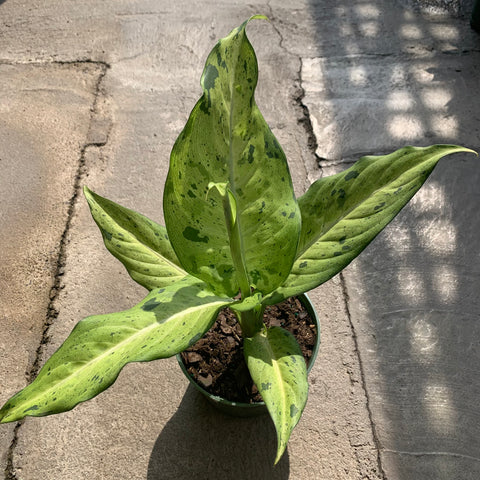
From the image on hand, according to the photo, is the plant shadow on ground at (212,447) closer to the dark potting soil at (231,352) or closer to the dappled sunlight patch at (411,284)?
the dark potting soil at (231,352)

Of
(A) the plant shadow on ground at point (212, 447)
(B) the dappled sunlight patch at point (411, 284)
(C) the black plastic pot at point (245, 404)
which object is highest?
(B) the dappled sunlight patch at point (411, 284)

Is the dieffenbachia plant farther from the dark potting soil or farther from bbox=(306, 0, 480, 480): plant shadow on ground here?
bbox=(306, 0, 480, 480): plant shadow on ground

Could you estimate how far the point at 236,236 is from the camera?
948mm

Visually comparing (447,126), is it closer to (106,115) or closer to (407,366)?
(407,366)

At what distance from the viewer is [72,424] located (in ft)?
5.22

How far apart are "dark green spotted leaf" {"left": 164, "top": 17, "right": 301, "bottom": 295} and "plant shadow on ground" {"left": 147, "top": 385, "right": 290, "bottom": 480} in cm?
69

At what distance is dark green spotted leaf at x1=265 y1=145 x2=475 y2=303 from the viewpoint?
3.22ft

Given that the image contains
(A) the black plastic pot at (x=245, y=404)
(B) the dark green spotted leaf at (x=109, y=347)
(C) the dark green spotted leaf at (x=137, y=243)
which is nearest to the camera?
(B) the dark green spotted leaf at (x=109, y=347)

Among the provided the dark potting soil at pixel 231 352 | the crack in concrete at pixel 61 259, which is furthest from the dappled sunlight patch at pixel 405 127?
the crack in concrete at pixel 61 259

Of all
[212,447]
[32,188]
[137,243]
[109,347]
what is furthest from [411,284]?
[32,188]

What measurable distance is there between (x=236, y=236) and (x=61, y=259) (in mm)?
1177

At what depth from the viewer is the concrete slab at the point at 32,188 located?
69.4 inches

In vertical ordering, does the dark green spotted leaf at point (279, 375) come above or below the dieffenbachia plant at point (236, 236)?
below

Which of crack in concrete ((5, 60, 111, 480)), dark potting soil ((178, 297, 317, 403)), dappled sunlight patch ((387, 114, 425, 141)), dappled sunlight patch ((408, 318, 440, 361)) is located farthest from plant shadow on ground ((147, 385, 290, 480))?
dappled sunlight patch ((387, 114, 425, 141))
